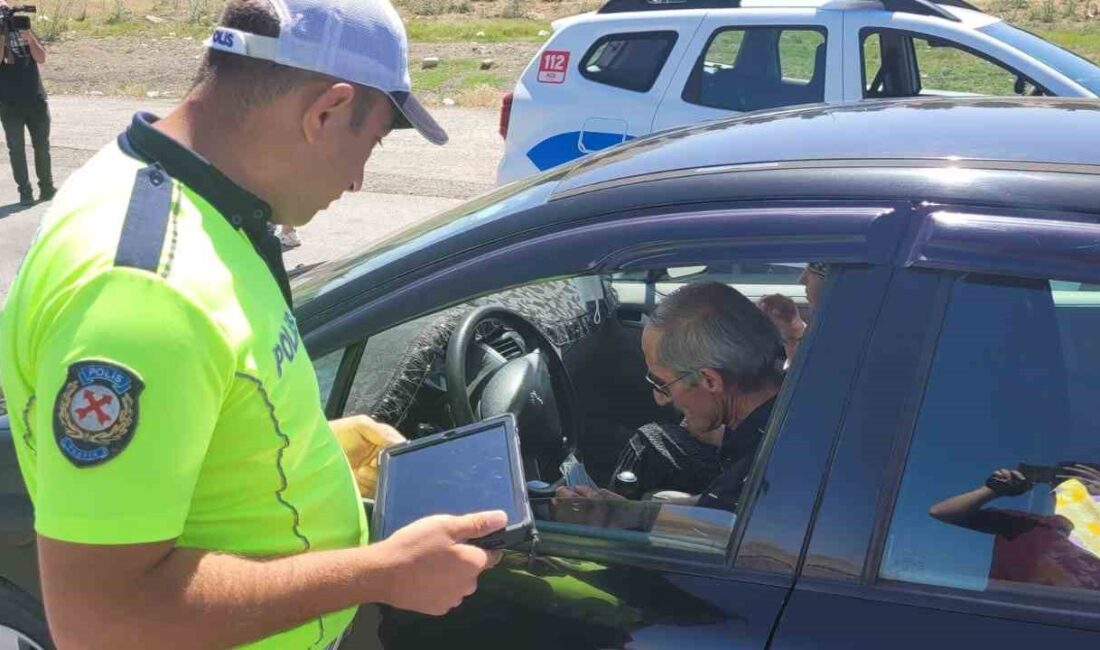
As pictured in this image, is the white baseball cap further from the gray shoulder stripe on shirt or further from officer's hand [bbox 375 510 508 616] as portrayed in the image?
officer's hand [bbox 375 510 508 616]

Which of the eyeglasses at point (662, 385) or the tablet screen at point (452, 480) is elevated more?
the eyeglasses at point (662, 385)

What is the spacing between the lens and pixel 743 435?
238cm

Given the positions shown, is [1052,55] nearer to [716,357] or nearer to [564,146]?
[564,146]

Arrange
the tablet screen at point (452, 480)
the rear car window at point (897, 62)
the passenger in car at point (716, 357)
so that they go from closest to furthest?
the tablet screen at point (452, 480) < the passenger in car at point (716, 357) < the rear car window at point (897, 62)

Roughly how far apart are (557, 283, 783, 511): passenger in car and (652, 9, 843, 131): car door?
4.97 metres

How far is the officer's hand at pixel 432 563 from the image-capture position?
5.15 feet

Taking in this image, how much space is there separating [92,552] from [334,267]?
142 cm

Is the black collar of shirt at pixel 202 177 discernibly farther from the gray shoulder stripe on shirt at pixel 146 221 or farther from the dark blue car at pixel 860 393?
the dark blue car at pixel 860 393

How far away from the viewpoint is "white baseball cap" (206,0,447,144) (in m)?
Result: 1.52

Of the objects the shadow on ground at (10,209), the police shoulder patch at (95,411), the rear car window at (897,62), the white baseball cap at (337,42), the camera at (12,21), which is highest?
the rear car window at (897,62)

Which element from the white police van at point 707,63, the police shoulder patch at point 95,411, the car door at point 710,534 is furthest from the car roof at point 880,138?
the white police van at point 707,63

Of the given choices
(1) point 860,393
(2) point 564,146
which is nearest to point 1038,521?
(1) point 860,393

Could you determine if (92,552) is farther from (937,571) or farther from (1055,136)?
(1055,136)

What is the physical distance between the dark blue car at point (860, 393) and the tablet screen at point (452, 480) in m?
0.20
